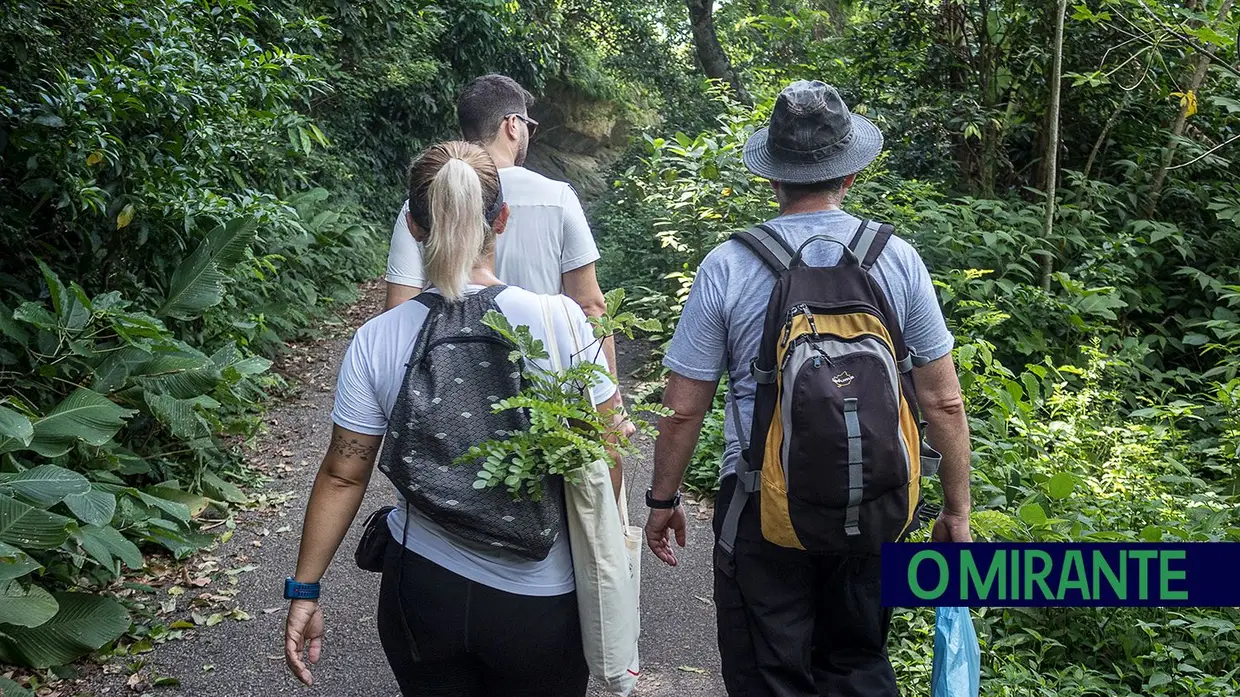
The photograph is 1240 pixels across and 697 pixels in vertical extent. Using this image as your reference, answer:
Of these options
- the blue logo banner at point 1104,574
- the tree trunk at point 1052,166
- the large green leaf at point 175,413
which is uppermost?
the tree trunk at point 1052,166

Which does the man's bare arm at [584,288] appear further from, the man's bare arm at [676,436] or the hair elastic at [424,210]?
the hair elastic at [424,210]

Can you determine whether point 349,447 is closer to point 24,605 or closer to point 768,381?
point 768,381

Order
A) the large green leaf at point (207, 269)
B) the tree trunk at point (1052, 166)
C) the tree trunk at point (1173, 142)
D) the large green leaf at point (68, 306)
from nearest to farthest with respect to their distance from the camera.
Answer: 1. the large green leaf at point (68, 306)
2. the large green leaf at point (207, 269)
3. the tree trunk at point (1052, 166)
4. the tree trunk at point (1173, 142)

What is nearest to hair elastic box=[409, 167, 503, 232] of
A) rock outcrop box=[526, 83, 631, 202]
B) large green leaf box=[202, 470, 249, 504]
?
large green leaf box=[202, 470, 249, 504]

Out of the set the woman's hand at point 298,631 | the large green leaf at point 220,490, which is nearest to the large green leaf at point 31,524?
the woman's hand at point 298,631

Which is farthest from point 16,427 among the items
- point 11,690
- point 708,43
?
point 708,43

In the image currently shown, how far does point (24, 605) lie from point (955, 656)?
3132 millimetres

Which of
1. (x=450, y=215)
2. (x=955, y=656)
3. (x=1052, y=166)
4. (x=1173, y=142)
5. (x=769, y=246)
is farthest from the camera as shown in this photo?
(x=1173, y=142)

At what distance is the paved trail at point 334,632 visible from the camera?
4.08 meters

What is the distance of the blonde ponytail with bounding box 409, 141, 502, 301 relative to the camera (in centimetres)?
225

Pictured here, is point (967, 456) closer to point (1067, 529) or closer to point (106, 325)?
point (1067, 529)

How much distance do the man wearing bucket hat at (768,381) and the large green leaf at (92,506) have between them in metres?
2.45

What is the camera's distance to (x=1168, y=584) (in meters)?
3.76

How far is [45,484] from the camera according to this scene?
12.6 feet
